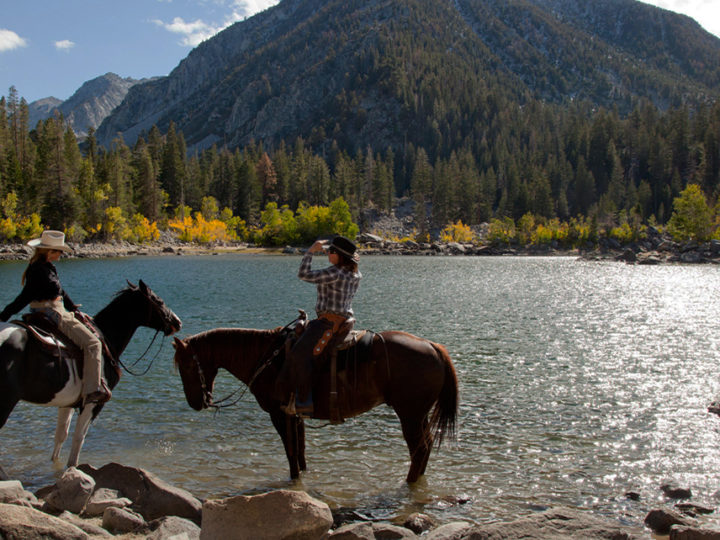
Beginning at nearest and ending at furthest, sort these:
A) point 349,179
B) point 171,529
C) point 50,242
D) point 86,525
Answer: point 171,529, point 86,525, point 50,242, point 349,179

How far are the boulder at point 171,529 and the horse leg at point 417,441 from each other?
3272 millimetres

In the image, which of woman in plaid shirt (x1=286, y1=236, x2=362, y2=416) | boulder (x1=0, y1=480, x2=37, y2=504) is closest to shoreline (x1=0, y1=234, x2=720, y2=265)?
boulder (x1=0, y1=480, x2=37, y2=504)

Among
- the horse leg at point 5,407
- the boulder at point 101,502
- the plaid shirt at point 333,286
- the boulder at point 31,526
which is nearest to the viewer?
the boulder at point 31,526

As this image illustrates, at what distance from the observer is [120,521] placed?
6.44 m

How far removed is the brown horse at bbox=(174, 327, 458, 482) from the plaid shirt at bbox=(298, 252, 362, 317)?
0.88 m

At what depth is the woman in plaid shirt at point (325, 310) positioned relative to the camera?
7.54m

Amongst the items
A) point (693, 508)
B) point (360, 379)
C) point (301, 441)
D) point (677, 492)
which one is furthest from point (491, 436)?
point (360, 379)

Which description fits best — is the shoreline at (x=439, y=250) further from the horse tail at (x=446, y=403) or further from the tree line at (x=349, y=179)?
the horse tail at (x=446, y=403)

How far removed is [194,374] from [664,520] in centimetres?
719

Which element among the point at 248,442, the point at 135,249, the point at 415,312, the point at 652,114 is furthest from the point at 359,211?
the point at 248,442

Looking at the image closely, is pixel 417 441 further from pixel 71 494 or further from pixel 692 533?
pixel 71 494

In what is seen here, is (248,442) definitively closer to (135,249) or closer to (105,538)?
(105,538)

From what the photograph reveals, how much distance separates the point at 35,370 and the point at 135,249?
333 ft

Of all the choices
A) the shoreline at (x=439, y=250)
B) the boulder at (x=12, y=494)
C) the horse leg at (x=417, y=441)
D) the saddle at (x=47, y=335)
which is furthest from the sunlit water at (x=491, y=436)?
the shoreline at (x=439, y=250)
